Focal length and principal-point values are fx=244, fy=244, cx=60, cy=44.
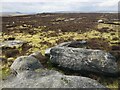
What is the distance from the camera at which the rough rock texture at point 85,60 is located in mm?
15495

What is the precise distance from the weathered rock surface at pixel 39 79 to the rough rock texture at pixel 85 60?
181cm

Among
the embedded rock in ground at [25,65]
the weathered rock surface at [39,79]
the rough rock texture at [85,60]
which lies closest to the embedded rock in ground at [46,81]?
the weathered rock surface at [39,79]

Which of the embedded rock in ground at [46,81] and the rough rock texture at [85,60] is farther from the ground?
the rough rock texture at [85,60]

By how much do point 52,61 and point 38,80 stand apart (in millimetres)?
3994

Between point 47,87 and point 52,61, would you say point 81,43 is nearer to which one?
point 52,61

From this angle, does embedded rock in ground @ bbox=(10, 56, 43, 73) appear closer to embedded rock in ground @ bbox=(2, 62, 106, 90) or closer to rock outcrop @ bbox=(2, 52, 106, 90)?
rock outcrop @ bbox=(2, 52, 106, 90)

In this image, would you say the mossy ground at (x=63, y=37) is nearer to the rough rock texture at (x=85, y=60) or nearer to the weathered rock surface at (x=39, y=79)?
the rough rock texture at (x=85, y=60)

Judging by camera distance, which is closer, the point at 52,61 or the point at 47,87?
the point at 47,87

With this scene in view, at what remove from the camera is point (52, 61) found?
1736 cm

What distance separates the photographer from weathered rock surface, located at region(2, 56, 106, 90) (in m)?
12.8

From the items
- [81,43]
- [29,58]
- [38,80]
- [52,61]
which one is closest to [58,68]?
[52,61]

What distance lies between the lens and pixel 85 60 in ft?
52.7

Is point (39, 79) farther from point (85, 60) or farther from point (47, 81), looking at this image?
point (85, 60)

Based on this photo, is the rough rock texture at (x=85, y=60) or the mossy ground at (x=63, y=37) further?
the mossy ground at (x=63, y=37)
